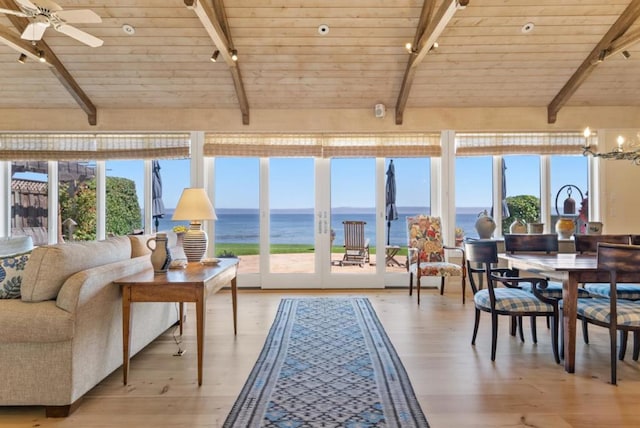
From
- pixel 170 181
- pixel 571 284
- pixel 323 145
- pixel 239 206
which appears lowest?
pixel 571 284

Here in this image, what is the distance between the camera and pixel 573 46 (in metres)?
4.08

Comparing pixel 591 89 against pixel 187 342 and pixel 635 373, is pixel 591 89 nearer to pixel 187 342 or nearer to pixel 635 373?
pixel 635 373

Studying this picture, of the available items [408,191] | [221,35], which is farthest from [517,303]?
[221,35]

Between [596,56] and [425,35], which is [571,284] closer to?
[425,35]

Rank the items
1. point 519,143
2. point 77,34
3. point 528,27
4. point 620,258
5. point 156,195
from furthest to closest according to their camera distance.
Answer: point 156,195 → point 519,143 → point 528,27 → point 77,34 → point 620,258

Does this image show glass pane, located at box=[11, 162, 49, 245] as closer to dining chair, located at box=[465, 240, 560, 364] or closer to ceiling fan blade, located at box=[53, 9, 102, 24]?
ceiling fan blade, located at box=[53, 9, 102, 24]

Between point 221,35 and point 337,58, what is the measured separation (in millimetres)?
1353

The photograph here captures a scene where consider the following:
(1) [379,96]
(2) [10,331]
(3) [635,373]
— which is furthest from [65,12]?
(3) [635,373]

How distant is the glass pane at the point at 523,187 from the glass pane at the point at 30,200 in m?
6.55

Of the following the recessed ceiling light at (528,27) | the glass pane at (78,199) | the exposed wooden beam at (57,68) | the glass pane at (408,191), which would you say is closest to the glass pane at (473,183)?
the glass pane at (408,191)

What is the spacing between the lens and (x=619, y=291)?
2.85m

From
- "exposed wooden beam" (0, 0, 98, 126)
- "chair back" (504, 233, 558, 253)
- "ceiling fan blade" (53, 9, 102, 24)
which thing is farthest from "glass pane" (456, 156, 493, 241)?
"exposed wooden beam" (0, 0, 98, 126)

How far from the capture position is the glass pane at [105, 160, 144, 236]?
17.5 feet

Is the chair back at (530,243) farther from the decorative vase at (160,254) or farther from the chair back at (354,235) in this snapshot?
the decorative vase at (160,254)
